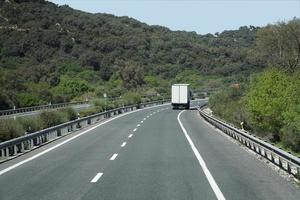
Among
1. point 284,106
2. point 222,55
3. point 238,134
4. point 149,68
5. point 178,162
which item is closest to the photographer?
point 178,162

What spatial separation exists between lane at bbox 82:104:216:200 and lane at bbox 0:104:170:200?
0.45m

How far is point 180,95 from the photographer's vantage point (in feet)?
241

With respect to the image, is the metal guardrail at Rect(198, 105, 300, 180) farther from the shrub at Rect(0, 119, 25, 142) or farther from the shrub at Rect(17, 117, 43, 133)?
the shrub at Rect(17, 117, 43, 133)

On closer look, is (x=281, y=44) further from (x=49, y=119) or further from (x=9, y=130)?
(x=9, y=130)

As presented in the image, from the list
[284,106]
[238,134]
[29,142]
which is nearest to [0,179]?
[29,142]

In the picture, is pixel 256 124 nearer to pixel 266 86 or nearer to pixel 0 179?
pixel 266 86

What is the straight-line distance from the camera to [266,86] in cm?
4338

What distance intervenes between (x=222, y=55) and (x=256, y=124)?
132 m

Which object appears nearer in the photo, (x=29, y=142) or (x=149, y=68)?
(x=29, y=142)

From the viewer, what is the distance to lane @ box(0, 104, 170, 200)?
11734 millimetres

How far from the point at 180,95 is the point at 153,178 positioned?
59.8 metres

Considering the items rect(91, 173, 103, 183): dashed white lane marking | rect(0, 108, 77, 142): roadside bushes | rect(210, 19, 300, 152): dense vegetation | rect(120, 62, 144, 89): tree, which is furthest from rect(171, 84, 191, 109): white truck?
rect(91, 173, 103, 183): dashed white lane marking

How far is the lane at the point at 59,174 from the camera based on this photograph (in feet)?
38.5

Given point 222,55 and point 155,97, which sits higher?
point 222,55
